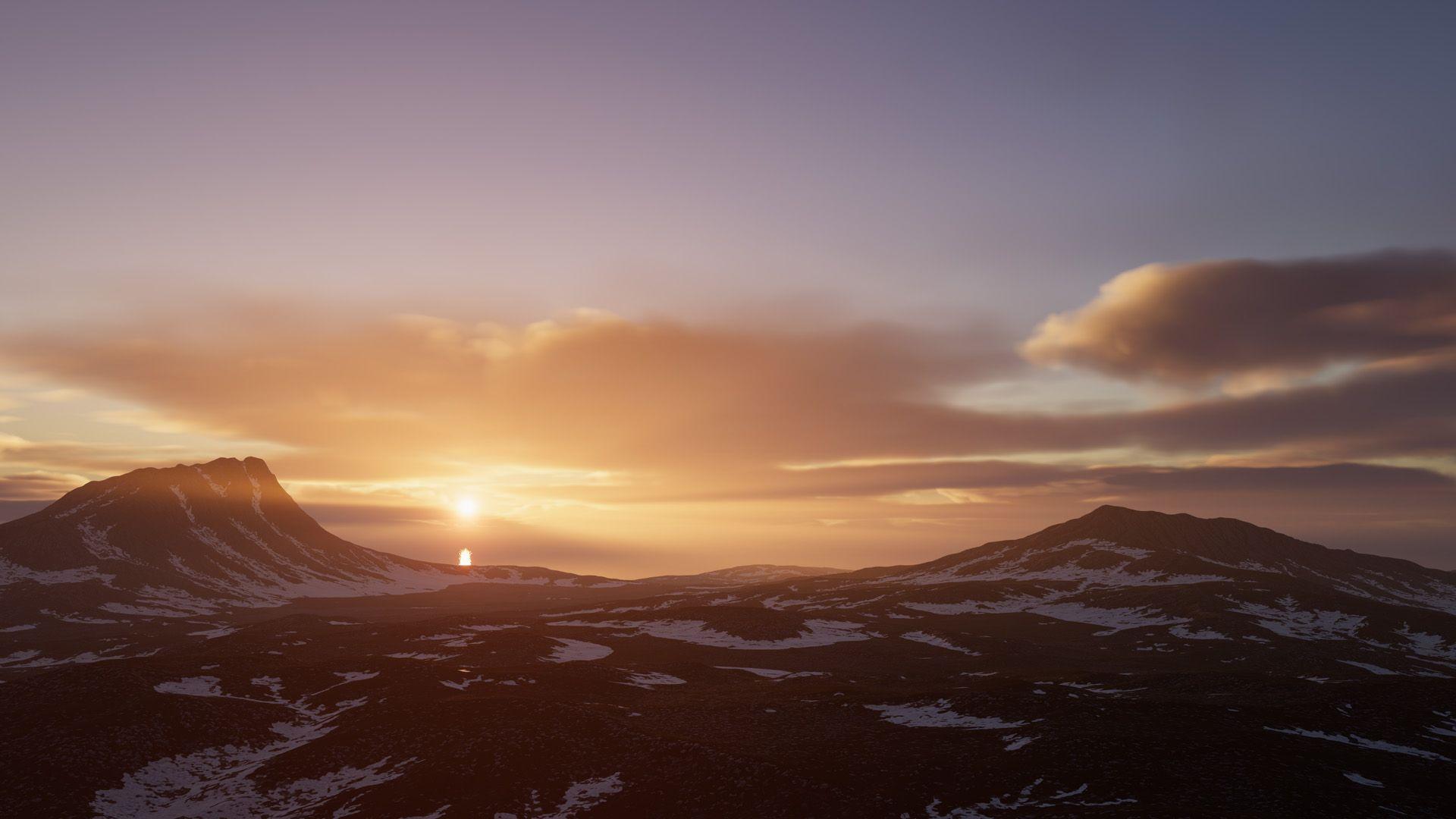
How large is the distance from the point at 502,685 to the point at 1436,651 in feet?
480

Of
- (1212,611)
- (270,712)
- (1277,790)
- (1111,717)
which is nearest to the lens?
(1277,790)

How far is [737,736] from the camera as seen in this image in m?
63.1

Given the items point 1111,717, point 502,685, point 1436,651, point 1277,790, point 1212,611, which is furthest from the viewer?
point 1212,611

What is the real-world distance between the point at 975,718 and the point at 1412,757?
26.8 m

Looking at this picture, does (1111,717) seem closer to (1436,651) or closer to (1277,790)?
(1277,790)

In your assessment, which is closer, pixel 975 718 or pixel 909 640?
pixel 975 718

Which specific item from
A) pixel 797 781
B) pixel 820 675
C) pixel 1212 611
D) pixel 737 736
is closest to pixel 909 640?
pixel 820 675

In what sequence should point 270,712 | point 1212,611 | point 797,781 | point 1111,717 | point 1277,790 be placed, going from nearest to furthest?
1. point 1277,790
2. point 797,781
3. point 1111,717
4. point 270,712
5. point 1212,611

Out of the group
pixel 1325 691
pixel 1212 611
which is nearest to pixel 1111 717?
pixel 1325 691

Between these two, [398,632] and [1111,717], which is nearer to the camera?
[1111,717]

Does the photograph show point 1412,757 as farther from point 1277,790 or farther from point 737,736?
point 737,736

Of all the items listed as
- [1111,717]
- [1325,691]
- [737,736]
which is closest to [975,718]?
[1111,717]

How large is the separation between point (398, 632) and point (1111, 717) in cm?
11739

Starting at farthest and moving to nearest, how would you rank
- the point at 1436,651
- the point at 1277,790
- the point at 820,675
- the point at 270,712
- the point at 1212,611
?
the point at 1212,611, the point at 1436,651, the point at 820,675, the point at 270,712, the point at 1277,790
